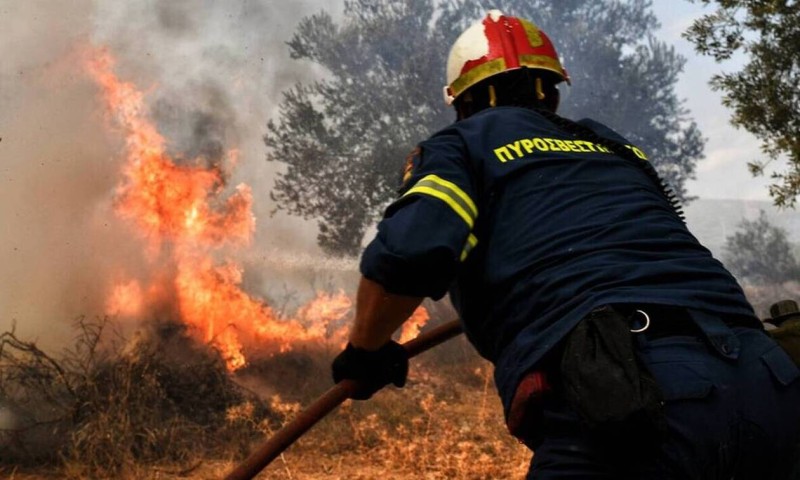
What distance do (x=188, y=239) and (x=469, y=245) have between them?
761cm

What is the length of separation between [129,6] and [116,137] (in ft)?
7.02

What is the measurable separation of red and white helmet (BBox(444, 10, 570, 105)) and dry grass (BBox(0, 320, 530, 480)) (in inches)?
145

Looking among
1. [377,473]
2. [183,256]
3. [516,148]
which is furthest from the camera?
[183,256]

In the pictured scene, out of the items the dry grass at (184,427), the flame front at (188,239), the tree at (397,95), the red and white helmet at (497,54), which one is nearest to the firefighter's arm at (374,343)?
the red and white helmet at (497,54)

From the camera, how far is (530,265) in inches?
69.3

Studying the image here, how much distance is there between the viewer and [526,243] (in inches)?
70.8

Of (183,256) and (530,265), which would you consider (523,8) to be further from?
(530,265)

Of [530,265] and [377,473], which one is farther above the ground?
[377,473]

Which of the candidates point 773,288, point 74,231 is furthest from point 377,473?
point 773,288

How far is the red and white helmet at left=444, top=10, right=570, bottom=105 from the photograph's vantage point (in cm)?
246

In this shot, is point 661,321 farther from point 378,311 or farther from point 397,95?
point 397,95

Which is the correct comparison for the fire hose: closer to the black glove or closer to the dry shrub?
the black glove

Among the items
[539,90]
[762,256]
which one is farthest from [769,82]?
[762,256]

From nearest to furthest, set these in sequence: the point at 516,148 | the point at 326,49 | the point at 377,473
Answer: the point at 516,148 < the point at 377,473 < the point at 326,49
